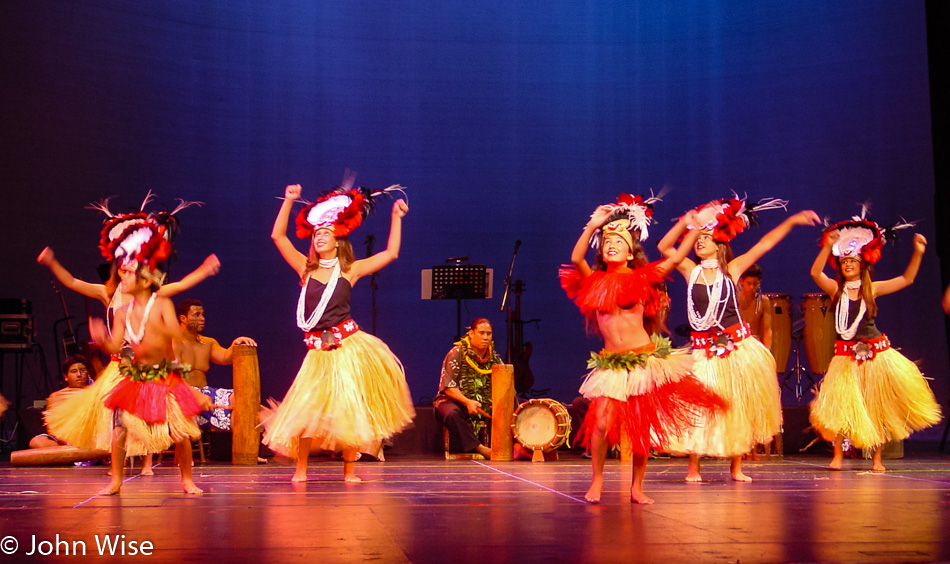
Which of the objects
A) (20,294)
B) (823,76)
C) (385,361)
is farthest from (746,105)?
(20,294)

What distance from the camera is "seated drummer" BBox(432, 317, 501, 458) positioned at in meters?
6.91

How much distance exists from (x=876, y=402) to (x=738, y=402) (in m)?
1.26

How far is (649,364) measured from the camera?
3852mm

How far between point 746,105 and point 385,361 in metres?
5.19

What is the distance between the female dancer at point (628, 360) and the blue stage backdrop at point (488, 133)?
4901 mm

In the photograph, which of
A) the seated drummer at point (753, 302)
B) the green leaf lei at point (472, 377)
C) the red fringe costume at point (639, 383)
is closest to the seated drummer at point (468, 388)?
the green leaf lei at point (472, 377)

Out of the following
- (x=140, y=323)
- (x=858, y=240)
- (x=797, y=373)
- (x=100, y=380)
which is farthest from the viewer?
(x=797, y=373)

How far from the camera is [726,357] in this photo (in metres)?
5.04

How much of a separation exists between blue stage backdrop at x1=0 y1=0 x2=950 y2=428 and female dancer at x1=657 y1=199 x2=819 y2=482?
3743 mm

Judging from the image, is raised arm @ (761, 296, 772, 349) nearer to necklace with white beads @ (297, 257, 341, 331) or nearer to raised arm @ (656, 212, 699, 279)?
raised arm @ (656, 212, 699, 279)

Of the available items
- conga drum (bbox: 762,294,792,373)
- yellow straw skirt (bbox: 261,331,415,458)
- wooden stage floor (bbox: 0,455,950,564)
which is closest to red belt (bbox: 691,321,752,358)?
wooden stage floor (bbox: 0,455,950,564)

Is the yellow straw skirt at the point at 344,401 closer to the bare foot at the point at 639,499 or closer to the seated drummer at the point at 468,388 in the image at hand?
the bare foot at the point at 639,499

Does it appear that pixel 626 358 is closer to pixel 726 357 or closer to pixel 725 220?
pixel 726 357

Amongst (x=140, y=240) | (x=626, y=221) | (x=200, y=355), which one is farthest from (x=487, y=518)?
(x=200, y=355)
